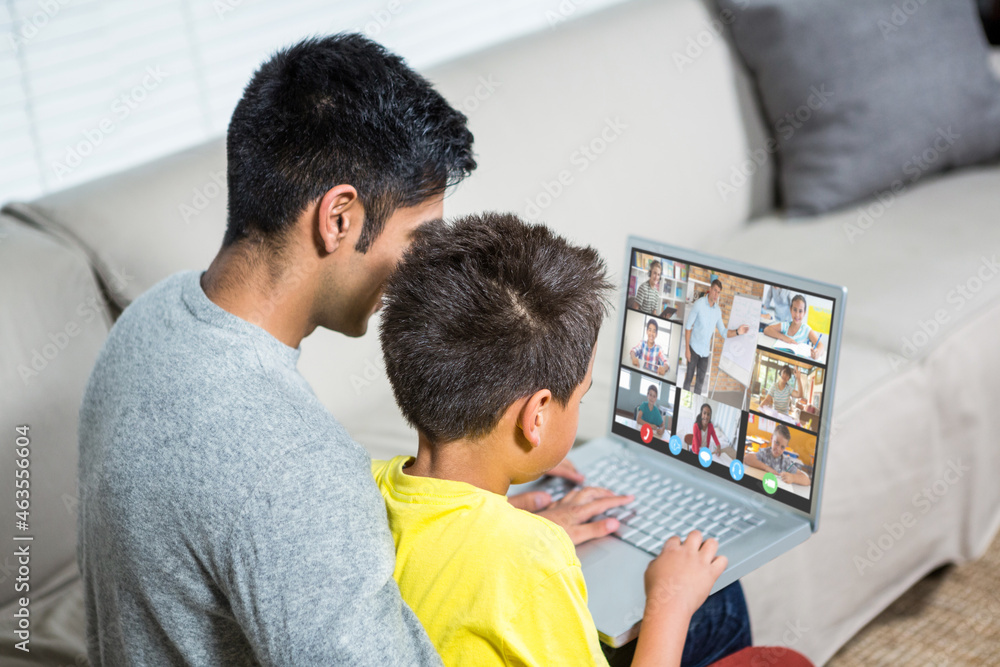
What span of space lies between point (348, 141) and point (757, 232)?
1386 millimetres

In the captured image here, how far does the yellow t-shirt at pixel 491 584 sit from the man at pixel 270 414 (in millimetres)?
48

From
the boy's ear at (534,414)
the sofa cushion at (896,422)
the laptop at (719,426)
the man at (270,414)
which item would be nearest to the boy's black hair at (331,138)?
the man at (270,414)

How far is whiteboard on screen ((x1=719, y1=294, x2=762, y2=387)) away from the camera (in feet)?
3.21

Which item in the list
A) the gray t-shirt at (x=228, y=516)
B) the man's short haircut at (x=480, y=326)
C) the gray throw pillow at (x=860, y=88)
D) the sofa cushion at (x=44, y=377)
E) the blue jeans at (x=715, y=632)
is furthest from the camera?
the gray throw pillow at (x=860, y=88)

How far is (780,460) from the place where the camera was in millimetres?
991

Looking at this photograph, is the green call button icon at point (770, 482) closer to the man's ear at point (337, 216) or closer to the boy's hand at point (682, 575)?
the boy's hand at point (682, 575)

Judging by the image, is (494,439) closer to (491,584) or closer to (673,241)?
(491,584)

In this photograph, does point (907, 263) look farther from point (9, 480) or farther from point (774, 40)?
point (9, 480)

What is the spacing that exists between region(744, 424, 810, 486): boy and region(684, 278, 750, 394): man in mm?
101

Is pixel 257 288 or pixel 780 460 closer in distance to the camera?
pixel 257 288

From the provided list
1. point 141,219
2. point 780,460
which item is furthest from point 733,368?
point 141,219

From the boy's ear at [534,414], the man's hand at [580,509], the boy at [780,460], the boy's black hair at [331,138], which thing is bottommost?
the man's hand at [580,509]

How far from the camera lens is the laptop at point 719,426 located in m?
0.94

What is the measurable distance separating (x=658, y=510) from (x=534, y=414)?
30 centimetres
